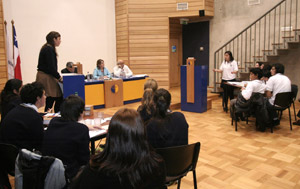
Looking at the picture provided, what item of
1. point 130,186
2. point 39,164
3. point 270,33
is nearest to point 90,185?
point 130,186

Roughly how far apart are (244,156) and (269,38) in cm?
535

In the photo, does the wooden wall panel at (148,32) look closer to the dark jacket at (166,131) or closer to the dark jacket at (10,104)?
the dark jacket at (10,104)

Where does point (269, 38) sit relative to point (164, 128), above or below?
above

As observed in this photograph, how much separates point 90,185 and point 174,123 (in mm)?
1186

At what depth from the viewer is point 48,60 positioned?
4.26 meters

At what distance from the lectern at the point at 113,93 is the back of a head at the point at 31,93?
4292 mm

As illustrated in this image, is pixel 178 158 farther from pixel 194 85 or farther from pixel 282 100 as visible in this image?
pixel 194 85

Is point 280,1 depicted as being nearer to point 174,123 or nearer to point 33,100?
point 174,123

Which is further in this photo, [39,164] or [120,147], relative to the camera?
[39,164]

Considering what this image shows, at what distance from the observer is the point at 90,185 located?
126 centimetres

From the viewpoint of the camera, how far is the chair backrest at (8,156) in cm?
213

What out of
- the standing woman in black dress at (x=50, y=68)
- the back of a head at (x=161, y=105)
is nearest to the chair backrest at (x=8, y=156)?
the back of a head at (x=161, y=105)

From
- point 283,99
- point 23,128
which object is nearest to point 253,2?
point 283,99

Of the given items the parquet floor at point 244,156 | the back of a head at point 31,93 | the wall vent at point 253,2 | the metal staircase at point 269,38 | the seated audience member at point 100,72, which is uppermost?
the wall vent at point 253,2
